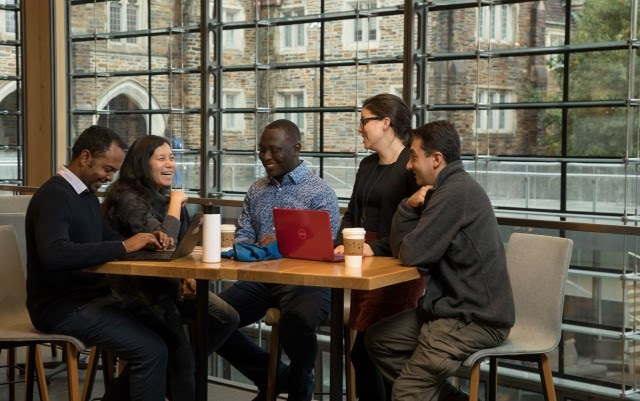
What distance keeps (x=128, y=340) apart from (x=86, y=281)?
32cm

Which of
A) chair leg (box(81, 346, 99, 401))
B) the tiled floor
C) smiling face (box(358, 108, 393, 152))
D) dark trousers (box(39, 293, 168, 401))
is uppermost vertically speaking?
smiling face (box(358, 108, 393, 152))

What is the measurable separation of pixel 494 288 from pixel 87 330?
165 centimetres

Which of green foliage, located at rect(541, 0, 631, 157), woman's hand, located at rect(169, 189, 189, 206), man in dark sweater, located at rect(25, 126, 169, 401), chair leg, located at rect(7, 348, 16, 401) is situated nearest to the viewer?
man in dark sweater, located at rect(25, 126, 169, 401)

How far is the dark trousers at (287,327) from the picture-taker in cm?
427

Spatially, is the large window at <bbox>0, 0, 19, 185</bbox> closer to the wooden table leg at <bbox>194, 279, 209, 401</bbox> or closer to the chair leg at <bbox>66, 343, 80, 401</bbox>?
the chair leg at <bbox>66, 343, 80, 401</bbox>

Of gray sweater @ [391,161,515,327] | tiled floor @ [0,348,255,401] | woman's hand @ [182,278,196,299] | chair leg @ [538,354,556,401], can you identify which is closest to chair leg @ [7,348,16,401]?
tiled floor @ [0,348,255,401]

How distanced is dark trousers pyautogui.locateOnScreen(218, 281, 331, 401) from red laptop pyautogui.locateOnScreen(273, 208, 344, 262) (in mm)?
Result: 518

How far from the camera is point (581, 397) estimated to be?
498 centimetres

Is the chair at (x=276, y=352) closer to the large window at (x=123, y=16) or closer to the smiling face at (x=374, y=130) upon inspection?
the smiling face at (x=374, y=130)

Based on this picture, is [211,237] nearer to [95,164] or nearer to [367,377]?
[95,164]

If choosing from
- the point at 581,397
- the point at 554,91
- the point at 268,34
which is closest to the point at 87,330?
the point at 581,397

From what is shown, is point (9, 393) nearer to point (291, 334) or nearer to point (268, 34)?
point (291, 334)

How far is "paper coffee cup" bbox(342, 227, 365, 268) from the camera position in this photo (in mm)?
3547

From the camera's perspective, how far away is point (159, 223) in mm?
4336
